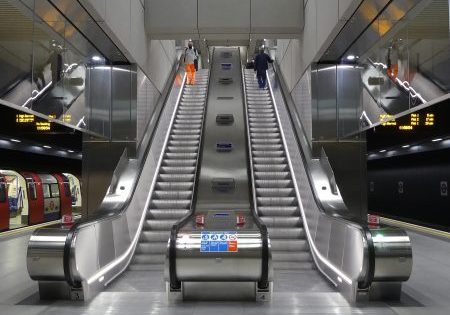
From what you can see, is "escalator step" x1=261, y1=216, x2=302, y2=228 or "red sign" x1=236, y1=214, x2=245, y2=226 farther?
"escalator step" x1=261, y1=216, x2=302, y2=228

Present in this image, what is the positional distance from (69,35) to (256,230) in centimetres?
484

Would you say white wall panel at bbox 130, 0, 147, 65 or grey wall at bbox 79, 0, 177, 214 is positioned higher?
white wall panel at bbox 130, 0, 147, 65

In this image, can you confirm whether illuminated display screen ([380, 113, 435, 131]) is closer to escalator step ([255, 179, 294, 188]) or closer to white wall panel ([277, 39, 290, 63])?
white wall panel ([277, 39, 290, 63])

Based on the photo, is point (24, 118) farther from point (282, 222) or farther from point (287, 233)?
point (287, 233)

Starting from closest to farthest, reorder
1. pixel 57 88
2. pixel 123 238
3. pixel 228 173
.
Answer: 1. pixel 57 88
2. pixel 123 238
3. pixel 228 173

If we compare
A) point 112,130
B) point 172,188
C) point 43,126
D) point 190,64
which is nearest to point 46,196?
point 43,126

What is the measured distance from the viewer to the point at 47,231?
6355mm

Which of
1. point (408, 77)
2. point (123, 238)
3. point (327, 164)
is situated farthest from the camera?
point (327, 164)

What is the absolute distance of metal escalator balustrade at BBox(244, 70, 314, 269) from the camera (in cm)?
896

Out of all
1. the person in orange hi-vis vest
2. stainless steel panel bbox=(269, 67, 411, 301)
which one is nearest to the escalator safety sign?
stainless steel panel bbox=(269, 67, 411, 301)

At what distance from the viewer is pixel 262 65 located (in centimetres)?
1689

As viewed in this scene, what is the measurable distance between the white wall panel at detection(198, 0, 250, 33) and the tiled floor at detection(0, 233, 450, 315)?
6258mm

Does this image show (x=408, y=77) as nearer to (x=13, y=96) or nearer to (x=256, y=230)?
(x=256, y=230)

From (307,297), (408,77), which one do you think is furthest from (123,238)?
(408,77)
